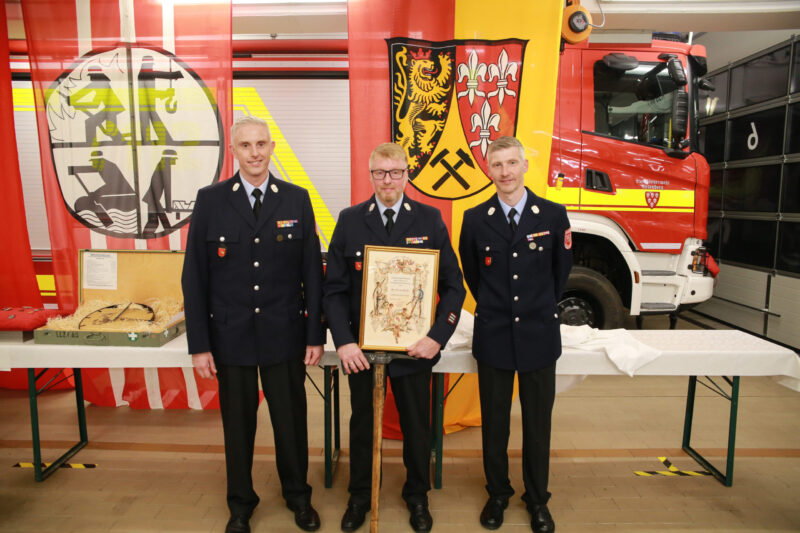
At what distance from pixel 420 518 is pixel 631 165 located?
314 cm

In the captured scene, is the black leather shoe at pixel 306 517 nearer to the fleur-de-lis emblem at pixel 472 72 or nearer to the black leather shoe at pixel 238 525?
the black leather shoe at pixel 238 525

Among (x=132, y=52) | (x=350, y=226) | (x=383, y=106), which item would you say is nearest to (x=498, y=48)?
(x=383, y=106)

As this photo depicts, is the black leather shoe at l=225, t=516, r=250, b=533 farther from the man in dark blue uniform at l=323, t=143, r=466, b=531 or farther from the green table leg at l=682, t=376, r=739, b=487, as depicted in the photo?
the green table leg at l=682, t=376, r=739, b=487

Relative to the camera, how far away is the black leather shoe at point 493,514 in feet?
6.91

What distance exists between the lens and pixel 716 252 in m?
5.79

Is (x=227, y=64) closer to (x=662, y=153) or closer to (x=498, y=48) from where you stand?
(x=498, y=48)

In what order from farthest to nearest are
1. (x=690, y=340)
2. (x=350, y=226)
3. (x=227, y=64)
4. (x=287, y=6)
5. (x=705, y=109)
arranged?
(x=705, y=109)
(x=287, y=6)
(x=227, y=64)
(x=690, y=340)
(x=350, y=226)

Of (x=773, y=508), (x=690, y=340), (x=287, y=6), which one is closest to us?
(x=773, y=508)

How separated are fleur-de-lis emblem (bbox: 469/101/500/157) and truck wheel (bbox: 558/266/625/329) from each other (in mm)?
1715

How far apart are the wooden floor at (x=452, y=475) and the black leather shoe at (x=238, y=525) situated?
90 mm

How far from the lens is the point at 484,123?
9.14 feet

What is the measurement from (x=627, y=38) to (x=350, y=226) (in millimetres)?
3293

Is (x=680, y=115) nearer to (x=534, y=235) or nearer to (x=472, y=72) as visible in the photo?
(x=472, y=72)

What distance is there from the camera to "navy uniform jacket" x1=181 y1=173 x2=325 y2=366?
1.89 meters
